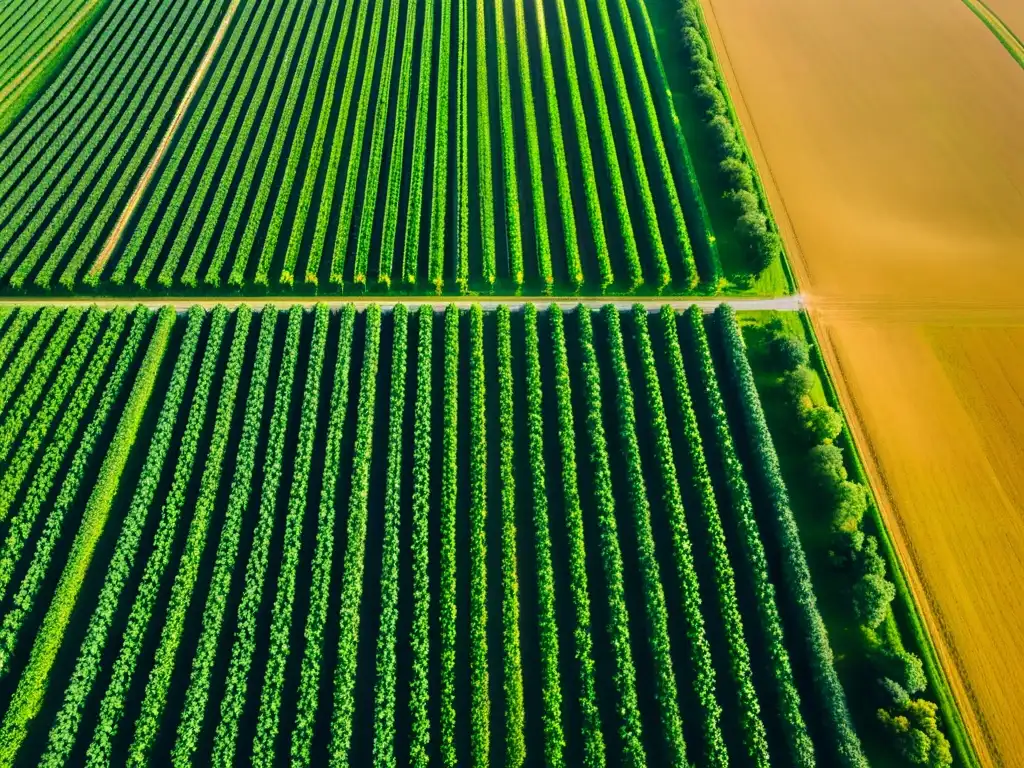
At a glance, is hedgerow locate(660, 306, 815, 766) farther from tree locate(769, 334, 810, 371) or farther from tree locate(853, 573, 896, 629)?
tree locate(769, 334, 810, 371)

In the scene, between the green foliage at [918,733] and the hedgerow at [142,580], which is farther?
the hedgerow at [142,580]

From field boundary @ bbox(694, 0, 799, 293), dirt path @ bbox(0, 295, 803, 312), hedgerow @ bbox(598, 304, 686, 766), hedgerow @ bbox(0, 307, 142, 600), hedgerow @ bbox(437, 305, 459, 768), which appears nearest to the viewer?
hedgerow @ bbox(598, 304, 686, 766)

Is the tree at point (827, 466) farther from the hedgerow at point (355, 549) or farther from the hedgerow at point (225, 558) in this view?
the hedgerow at point (225, 558)

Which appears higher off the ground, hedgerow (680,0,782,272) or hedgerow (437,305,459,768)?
hedgerow (680,0,782,272)

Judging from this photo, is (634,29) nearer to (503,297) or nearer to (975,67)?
(975,67)

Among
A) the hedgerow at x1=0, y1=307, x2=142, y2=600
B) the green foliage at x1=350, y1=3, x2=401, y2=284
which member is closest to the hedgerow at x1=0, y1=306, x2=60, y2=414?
the hedgerow at x1=0, y1=307, x2=142, y2=600

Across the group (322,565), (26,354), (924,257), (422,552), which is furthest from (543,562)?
(924,257)

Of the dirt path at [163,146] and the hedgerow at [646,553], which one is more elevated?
the dirt path at [163,146]

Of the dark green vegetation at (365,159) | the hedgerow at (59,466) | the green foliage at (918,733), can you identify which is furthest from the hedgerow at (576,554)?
the hedgerow at (59,466)
